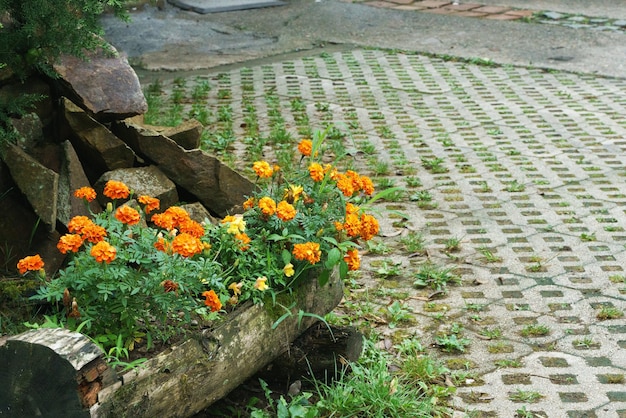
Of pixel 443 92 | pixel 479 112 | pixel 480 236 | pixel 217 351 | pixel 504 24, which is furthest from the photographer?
pixel 504 24

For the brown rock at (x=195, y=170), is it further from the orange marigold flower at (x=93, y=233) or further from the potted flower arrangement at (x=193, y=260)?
the orange marigold flower at (x=93, y=233)

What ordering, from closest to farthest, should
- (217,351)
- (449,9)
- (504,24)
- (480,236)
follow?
(217,351)
(480,236)
(504,24)
(449,9)

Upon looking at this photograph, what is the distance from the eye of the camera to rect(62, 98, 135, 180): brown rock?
4.36 metres

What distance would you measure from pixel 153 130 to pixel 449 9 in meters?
8.22

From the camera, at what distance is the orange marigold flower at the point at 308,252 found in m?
3.56

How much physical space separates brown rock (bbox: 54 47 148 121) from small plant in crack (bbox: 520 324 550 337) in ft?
6.64

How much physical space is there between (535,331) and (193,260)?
169 cm

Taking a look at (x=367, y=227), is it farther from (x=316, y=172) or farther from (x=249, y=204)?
(x=249, y=204)

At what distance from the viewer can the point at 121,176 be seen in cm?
443

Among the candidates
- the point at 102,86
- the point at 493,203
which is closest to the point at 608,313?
the point at 493,203

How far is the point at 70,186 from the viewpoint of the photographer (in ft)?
14.0

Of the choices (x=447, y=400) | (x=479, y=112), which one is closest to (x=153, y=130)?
(x=447, y=400)

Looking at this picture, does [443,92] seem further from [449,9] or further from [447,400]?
[447,400]

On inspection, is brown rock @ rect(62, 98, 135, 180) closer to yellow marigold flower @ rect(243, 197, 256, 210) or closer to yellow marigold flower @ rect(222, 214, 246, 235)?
yellow marigold flower @ rect(243, 197, 256, 210)
